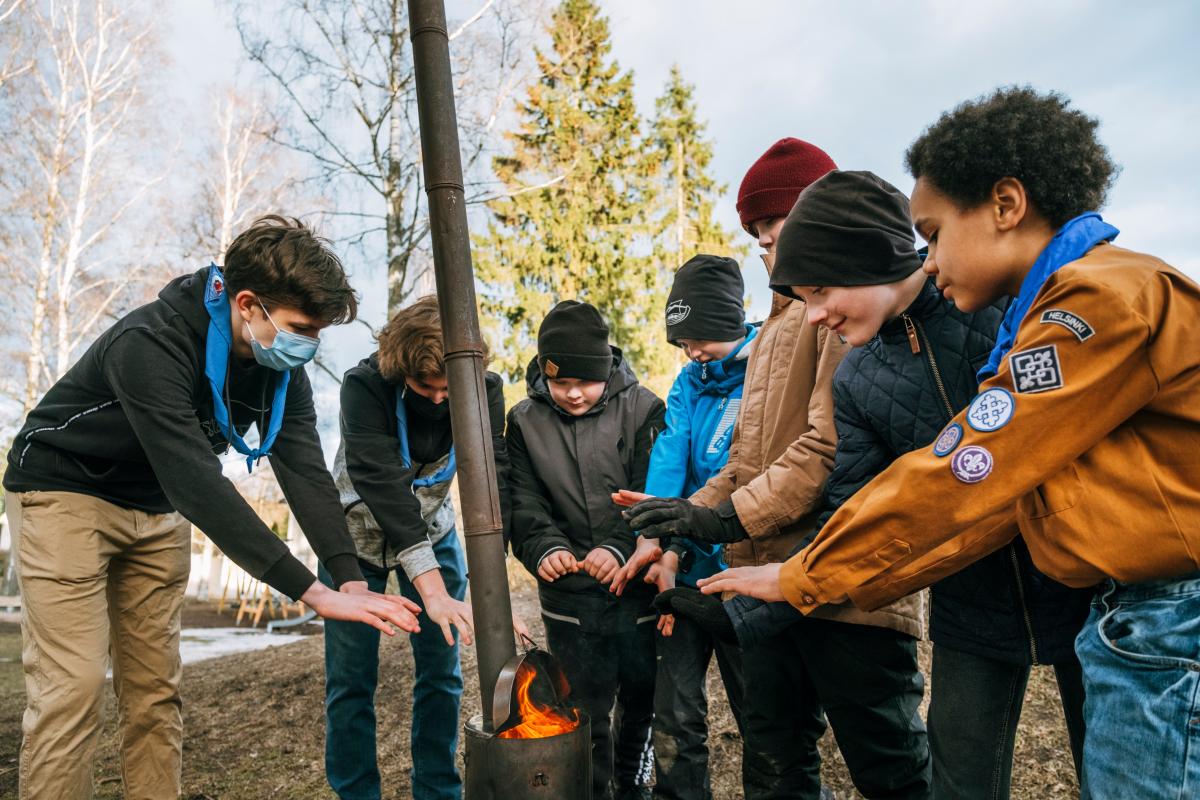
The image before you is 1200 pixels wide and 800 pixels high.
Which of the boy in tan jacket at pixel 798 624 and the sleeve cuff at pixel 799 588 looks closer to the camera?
the sleeve cuff at pixel 799 588

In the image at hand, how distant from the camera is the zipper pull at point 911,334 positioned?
74.7 inches

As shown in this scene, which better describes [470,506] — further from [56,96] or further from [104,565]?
[56,96]

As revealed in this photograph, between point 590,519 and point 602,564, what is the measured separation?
0.32 m

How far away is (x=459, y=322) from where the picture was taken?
7.69 ft

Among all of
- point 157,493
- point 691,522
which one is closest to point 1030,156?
point 691,522

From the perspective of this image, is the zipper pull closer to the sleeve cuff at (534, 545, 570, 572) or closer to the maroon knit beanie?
the maroon knit beanie

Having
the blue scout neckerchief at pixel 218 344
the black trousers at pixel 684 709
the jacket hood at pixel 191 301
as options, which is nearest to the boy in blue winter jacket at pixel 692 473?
the black trousers at pixel 684 709

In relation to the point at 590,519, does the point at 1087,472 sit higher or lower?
higher

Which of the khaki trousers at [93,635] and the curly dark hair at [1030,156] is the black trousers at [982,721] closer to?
the curly dark hair at [1030,156]

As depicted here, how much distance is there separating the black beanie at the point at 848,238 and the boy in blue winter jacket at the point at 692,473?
0.88 metres

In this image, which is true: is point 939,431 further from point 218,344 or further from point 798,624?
point 218,344

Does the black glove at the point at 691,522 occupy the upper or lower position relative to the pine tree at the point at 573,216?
lower

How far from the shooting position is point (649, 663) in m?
3.02

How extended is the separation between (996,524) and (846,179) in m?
1.02
